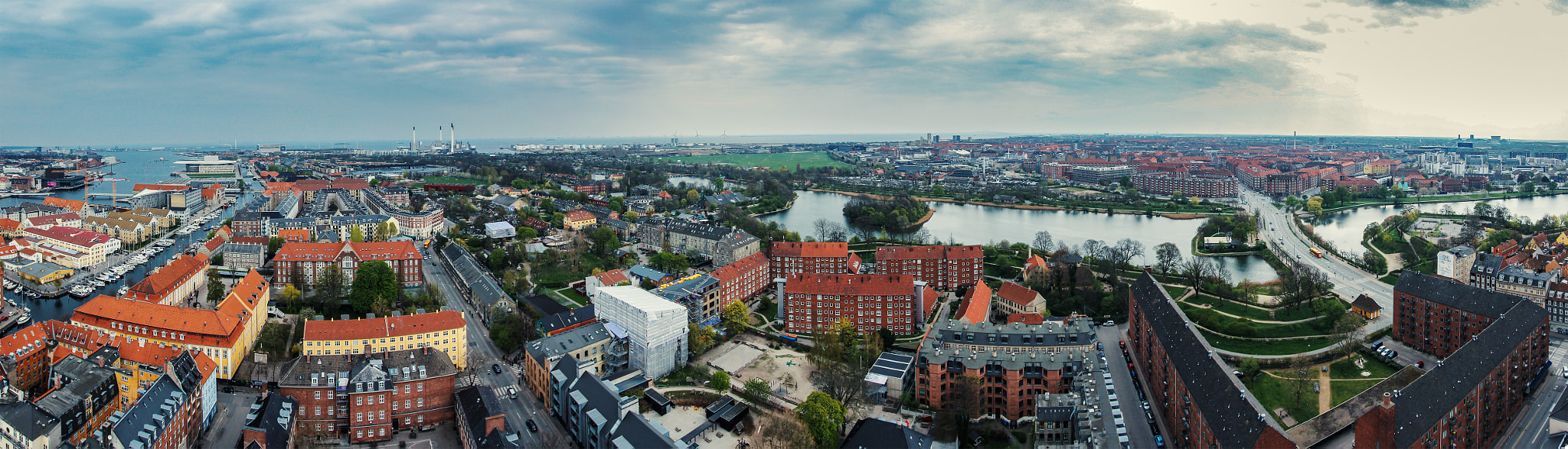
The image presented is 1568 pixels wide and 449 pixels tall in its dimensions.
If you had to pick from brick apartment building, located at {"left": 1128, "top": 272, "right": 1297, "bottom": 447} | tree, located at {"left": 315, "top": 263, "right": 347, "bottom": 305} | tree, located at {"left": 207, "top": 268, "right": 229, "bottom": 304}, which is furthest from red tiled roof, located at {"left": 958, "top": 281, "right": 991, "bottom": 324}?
tree, located at {"left": 207, "top": 268, "right": 229, "bottom": 304}

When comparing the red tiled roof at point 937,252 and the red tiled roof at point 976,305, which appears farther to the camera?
the red tiled roof at point 937,252

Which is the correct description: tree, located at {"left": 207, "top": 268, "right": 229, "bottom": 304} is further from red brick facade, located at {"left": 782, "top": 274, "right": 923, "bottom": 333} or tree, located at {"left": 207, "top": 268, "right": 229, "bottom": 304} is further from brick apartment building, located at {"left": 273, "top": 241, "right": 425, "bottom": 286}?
red brick facade, located at {"left": 782, "top": 274, "right": 923, "bottom": 333}

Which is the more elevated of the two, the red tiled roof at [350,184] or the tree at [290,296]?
the red tiled roof at [350,184]

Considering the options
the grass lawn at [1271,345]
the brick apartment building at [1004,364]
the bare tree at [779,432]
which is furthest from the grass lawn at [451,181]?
the grass lawn at [1271,345]

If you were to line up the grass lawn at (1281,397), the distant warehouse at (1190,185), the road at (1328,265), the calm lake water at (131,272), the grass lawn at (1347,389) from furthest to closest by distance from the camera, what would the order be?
the distant warehouse at (1190,185) < the calm lake water at (131,272) < the road at (1328,265) < the grass lawn at (1347,389) < the grass lawn at (1281,397)

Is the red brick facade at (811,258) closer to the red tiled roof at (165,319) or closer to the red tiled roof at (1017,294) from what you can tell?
the red tiled roof at (1017,294)

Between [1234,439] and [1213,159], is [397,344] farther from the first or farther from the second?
[1213,159]

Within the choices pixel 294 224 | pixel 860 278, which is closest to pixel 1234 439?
pixel 860 278
